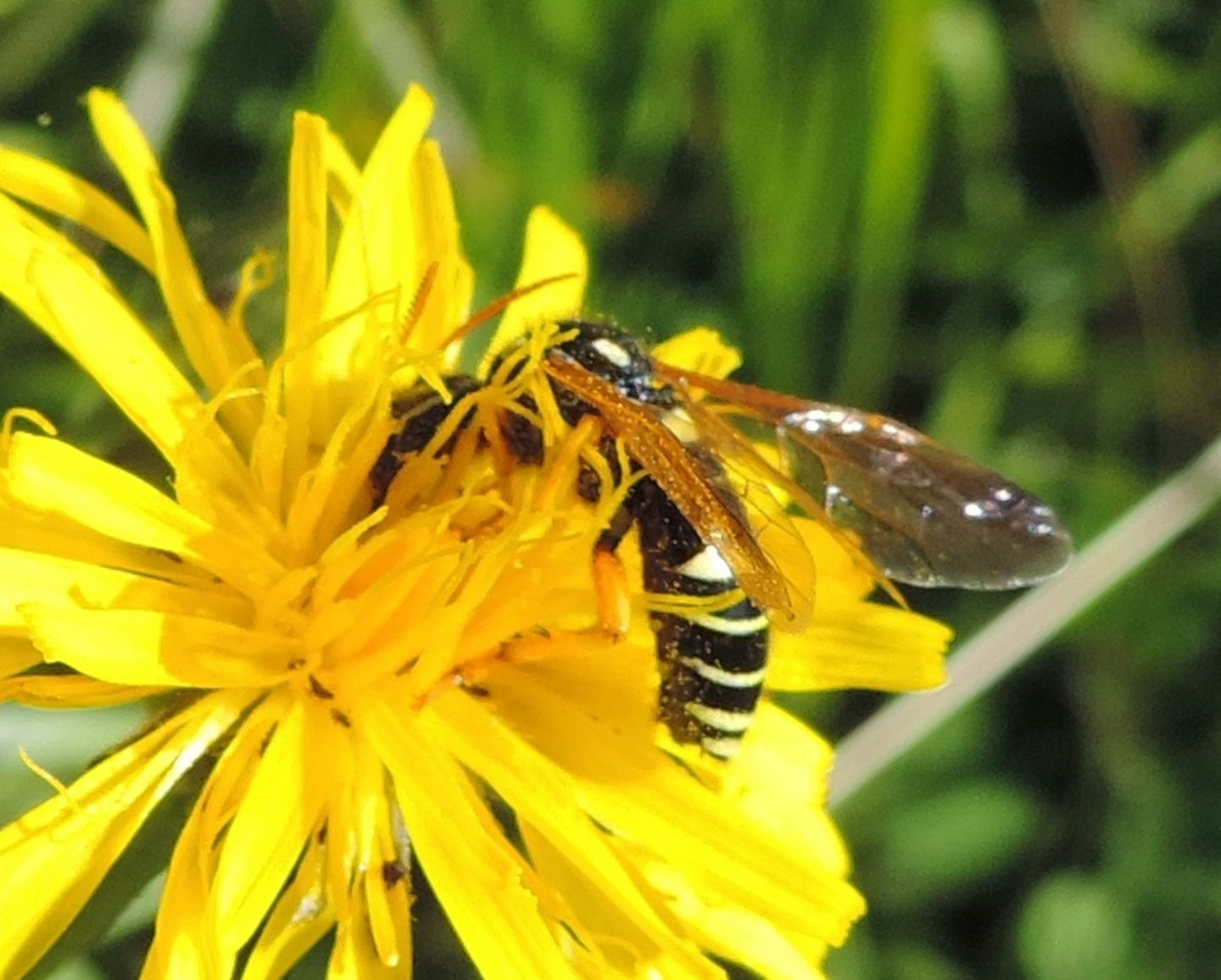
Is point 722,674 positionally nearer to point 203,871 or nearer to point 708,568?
point 708,568

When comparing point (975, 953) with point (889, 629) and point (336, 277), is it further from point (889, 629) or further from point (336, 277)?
point (336, 277)

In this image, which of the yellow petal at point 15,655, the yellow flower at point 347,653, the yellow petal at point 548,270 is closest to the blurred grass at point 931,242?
the yellow petal at point 548,270

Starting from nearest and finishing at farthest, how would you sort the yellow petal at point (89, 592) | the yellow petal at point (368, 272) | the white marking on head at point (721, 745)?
the yellow petal at point (89, 592) < the white marking on head at point (721, 745) < the yellow petal at point (368, 272)

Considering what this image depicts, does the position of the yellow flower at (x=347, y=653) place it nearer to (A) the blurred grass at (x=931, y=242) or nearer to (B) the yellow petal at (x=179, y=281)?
(B) the yellow petal at (x=179, y=281)

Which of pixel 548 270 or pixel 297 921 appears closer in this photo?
pixel 297 921

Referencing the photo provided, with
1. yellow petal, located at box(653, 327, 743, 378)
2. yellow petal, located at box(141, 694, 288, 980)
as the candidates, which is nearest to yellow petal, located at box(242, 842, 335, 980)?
yellow petal, located at box(141, 694, 288, 980)

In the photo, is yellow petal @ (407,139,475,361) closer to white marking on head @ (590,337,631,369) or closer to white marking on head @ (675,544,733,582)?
white marking on head @ (590,337,631,369)

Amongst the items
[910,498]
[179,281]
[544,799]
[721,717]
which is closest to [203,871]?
[544,799]
